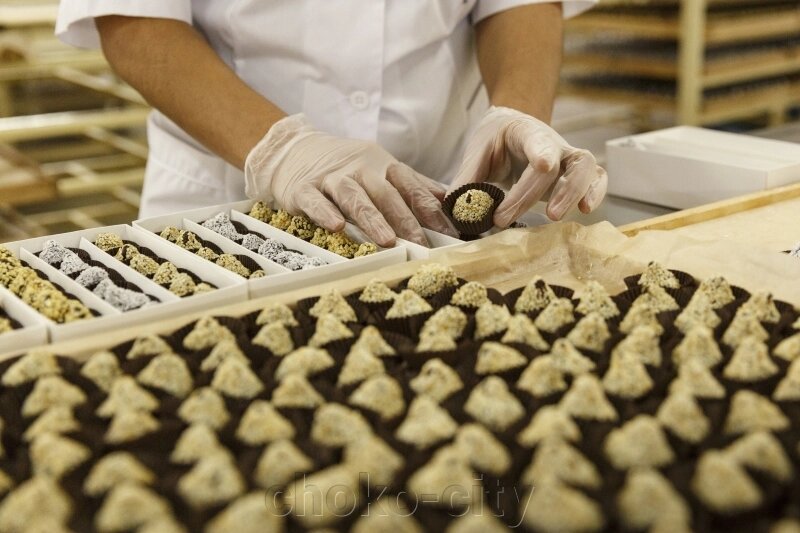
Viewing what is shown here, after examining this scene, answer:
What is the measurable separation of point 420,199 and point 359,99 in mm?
405

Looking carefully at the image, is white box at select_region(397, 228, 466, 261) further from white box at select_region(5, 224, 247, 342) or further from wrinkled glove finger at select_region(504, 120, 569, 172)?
white box at select_region(5, 224, 247, 342)

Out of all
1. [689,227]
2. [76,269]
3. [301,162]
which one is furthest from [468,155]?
[76,269]

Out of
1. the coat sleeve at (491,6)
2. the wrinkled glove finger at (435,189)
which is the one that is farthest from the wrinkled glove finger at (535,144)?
the coat sleeve at (491,6)

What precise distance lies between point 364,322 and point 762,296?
1.73 feet

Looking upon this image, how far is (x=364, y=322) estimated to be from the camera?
4.07 ft

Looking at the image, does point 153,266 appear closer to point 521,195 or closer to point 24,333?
point 24,333

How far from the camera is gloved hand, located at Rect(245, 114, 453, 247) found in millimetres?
1558

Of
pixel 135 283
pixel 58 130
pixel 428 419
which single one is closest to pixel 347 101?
pixel 135 283

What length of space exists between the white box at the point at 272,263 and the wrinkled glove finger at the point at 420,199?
0.13 meters

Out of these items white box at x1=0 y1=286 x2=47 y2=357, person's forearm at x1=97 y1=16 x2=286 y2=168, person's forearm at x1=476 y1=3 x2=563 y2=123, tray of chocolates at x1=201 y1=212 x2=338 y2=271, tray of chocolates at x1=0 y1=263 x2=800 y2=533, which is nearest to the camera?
tray of chocolates at x1=0 y1=263 x2=800 y2=533

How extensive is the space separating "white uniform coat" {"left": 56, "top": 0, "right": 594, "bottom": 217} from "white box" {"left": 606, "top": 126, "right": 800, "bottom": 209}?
41cm

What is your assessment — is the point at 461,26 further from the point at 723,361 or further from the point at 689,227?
the point at 723,361

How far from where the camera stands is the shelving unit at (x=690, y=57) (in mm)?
4301

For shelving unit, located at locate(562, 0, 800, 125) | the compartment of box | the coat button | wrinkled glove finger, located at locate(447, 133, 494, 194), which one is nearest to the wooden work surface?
wrinkled glove finger, located at locate(447, 133, 494, 194)
